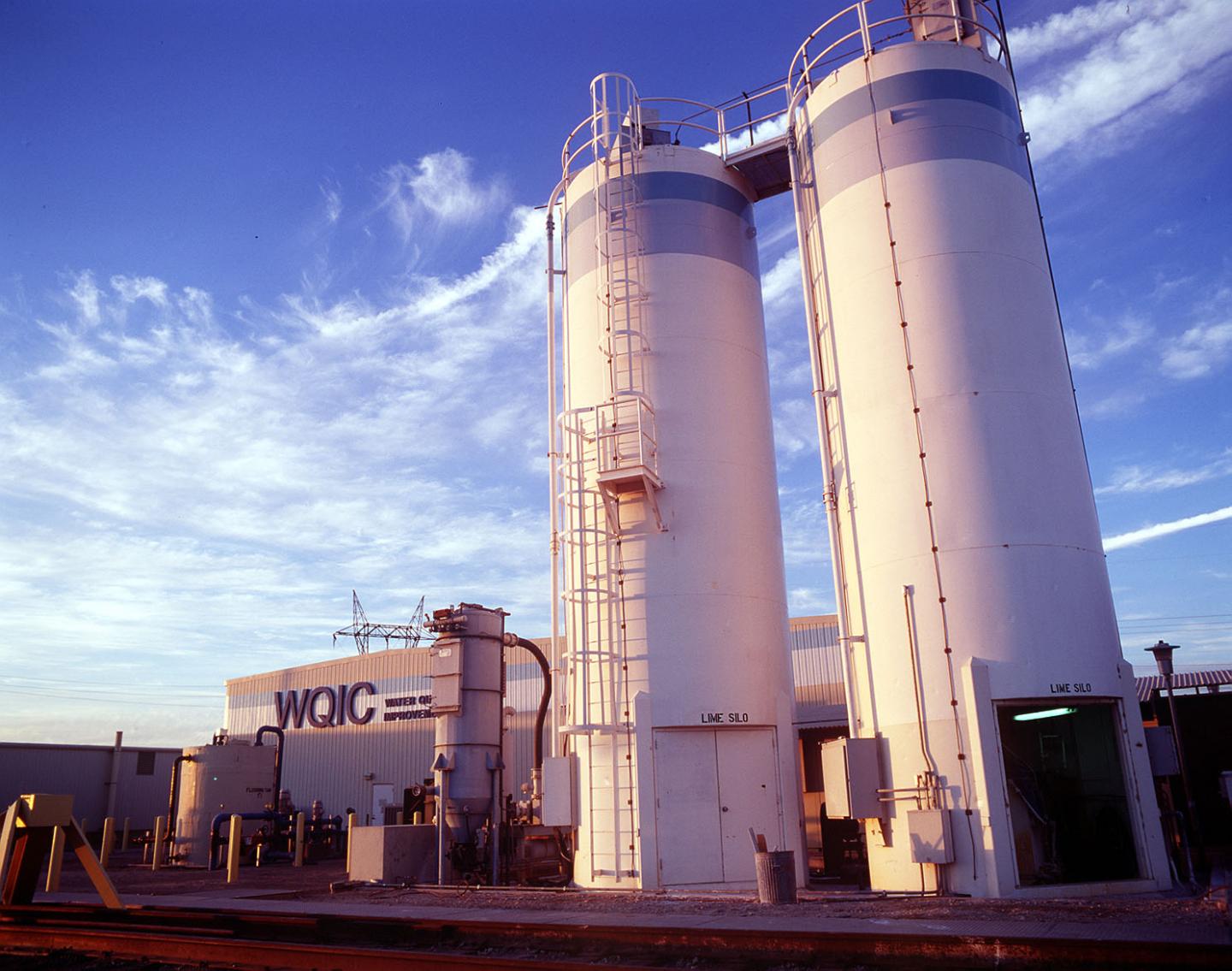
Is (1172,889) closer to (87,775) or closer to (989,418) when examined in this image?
(989,418)

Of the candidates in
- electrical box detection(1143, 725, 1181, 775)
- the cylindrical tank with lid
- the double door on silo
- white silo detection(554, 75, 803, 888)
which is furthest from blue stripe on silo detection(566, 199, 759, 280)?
electrical box detection(1143, 725, 1181, 775)

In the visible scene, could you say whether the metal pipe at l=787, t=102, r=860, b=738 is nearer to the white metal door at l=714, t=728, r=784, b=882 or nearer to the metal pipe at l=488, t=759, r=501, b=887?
the white metal door at l=714, t=728, r=784, b=882

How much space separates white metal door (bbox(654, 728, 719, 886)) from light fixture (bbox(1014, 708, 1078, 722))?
5529 mm

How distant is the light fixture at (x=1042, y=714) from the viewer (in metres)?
15.8

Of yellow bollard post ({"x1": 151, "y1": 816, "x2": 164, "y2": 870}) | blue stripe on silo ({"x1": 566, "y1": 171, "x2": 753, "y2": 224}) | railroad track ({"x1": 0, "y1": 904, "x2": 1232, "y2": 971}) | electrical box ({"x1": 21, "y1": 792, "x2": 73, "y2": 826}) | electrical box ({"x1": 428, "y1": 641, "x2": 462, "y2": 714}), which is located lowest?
railroad track ({"x1": 0, "y1": 904, "x2": 1232, "y2": 971})

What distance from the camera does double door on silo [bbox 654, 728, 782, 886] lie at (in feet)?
57.0

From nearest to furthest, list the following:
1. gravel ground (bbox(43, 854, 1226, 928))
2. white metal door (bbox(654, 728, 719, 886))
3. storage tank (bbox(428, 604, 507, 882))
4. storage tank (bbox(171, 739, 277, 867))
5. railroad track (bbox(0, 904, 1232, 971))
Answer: railroad track (bbox(0, 904, 1232, 971)) < gravel ground (bbox(43, 854, 1226, 928)) < white metal door (bbox(654, 728, 719, 886)) < storage tank (bbox(428, 604, 507, 882)) < storage tank (bbox(171, 739, 277, 867))

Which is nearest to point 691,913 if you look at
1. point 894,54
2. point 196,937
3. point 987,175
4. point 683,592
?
point 196,937

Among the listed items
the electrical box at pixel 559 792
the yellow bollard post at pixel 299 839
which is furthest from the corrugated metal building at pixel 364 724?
the electrical box at pixel 559 792

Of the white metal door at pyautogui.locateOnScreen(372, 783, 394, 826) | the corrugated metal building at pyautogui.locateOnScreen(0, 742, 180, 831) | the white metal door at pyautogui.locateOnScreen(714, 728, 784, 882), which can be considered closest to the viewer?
the white metal door at pyautogui.locateOnScreen(714, 728, 784, 882)

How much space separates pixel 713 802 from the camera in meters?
17.8

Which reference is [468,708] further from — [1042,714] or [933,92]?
[933,92]

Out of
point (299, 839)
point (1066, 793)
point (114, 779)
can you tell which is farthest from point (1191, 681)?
point (114, 779)

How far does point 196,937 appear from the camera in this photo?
10180 mm
